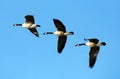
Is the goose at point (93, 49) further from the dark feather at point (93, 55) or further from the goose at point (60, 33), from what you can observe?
the goose at point (60, 33)

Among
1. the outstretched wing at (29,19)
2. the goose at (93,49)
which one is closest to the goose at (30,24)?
the outstretched wing at (29,19)

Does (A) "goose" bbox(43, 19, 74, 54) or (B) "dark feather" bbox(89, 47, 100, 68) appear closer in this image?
(B) "dark feather" bbox(89, 47, 100, 68)

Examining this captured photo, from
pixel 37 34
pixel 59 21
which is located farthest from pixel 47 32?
pixel 59 21

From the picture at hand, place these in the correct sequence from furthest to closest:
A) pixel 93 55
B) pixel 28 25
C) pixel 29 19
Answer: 1. pixel 28 25
2. pixel 29 19
3. pixel 93 55

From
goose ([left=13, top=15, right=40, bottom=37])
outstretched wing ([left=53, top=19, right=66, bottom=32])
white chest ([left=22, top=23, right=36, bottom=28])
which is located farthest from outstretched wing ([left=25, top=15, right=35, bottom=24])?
outstretched wing ([left=53, top=19, right=66, bottom=32])

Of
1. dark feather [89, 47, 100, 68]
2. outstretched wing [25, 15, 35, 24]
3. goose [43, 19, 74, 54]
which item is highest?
outstretched wing [25, 15, 35, 24]

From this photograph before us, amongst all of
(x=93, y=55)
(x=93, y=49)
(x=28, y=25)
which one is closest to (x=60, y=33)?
(x=93, y=49)

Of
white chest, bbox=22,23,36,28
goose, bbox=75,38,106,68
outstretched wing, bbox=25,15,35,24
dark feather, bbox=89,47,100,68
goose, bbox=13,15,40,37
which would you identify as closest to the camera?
goose, bbox=75,38,106,68

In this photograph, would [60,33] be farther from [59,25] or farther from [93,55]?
[93,55]

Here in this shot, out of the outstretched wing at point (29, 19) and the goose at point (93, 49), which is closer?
the goose at point (93, 49)

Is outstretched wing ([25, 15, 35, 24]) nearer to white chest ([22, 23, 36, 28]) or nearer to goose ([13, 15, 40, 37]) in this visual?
goose ([13, 15, 40, 37])

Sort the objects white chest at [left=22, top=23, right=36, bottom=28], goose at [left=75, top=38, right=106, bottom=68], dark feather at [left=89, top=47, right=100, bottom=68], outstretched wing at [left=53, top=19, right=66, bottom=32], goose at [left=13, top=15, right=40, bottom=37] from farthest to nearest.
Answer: white chest at [left=22, top=23, right=36, bottom=28], goose at [left=13, top=15, right=40, bottom=37], outstretched wing at [left=53, top=19, right=66, bottom=32], dark feather at [left=89, top=47, right=100, bottom=68], goose at [left=75, top=38, right=106, bottom=68]

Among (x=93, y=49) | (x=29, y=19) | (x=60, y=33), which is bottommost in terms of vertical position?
(x=93, y=49)

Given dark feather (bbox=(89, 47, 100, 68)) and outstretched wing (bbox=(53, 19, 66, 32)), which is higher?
outstretched wing (bbox=(53, 19, 66, 32))
